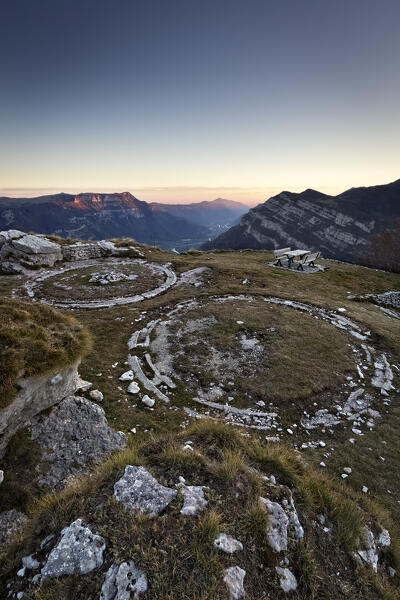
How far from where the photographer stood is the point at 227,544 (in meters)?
3.70

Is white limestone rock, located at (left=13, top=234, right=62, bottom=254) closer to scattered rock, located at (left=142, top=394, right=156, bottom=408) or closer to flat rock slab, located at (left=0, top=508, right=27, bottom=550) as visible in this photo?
scattered rock, located at (left=142, top=394, right=156, bottom=408)

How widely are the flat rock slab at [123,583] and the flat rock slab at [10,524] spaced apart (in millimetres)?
2805

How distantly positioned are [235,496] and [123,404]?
621cm

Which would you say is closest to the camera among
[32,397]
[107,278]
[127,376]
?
[32,397]

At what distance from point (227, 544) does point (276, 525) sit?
969 millimetres

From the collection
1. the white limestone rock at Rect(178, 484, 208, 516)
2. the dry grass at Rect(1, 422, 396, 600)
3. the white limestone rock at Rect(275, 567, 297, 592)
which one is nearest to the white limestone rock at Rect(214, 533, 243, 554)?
the dry grass at Rect(1, 422, 396, 600)

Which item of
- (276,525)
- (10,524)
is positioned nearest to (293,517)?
(276,525)

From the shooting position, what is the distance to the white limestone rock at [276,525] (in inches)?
157

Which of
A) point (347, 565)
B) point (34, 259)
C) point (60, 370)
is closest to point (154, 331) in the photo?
point (60, 370)

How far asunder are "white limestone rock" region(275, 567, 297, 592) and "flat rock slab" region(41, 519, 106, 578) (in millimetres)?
2356

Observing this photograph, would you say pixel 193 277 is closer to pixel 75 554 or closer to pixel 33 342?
pixel 33 342

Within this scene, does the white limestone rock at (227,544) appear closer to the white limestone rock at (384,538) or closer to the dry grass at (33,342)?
the white limestone rock at (384,538)

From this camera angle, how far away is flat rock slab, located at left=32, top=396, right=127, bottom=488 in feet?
20.6

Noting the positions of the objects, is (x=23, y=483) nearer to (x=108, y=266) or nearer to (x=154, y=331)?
(x=154, y=331)
